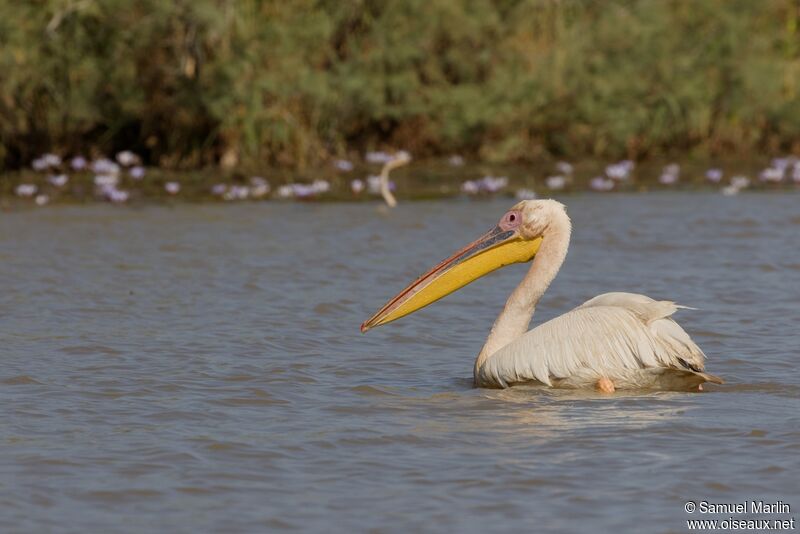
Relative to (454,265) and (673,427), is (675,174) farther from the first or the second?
(673,427)

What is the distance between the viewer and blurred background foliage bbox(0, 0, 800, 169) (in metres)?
12.1

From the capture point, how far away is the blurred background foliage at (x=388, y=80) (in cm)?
1213

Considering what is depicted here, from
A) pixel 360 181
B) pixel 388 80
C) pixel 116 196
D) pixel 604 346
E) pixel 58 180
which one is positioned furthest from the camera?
pixel 388 80

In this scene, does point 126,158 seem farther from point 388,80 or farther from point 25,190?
point 388,80

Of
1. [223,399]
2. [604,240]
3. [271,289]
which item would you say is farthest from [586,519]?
[604,240]

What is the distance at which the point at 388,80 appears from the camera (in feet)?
42.1

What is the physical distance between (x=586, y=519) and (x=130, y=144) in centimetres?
959

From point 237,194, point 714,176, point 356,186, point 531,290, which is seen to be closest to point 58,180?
point 237,194

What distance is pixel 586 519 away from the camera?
12.2 feet

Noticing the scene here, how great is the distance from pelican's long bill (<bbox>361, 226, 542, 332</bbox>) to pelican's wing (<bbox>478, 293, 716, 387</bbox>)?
21.7 inches

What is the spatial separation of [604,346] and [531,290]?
58 centimetres

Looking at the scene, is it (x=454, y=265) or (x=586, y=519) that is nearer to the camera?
(x=586, y=519)

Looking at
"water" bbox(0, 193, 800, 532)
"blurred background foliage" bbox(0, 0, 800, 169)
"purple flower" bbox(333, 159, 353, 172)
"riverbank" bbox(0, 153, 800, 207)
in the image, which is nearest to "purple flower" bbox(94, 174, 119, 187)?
"riverbank" bbox(0, 153, 800, 207)

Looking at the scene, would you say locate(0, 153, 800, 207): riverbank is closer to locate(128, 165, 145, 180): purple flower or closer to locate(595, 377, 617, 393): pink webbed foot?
locate(128, 165, 145, 180): purple flower
